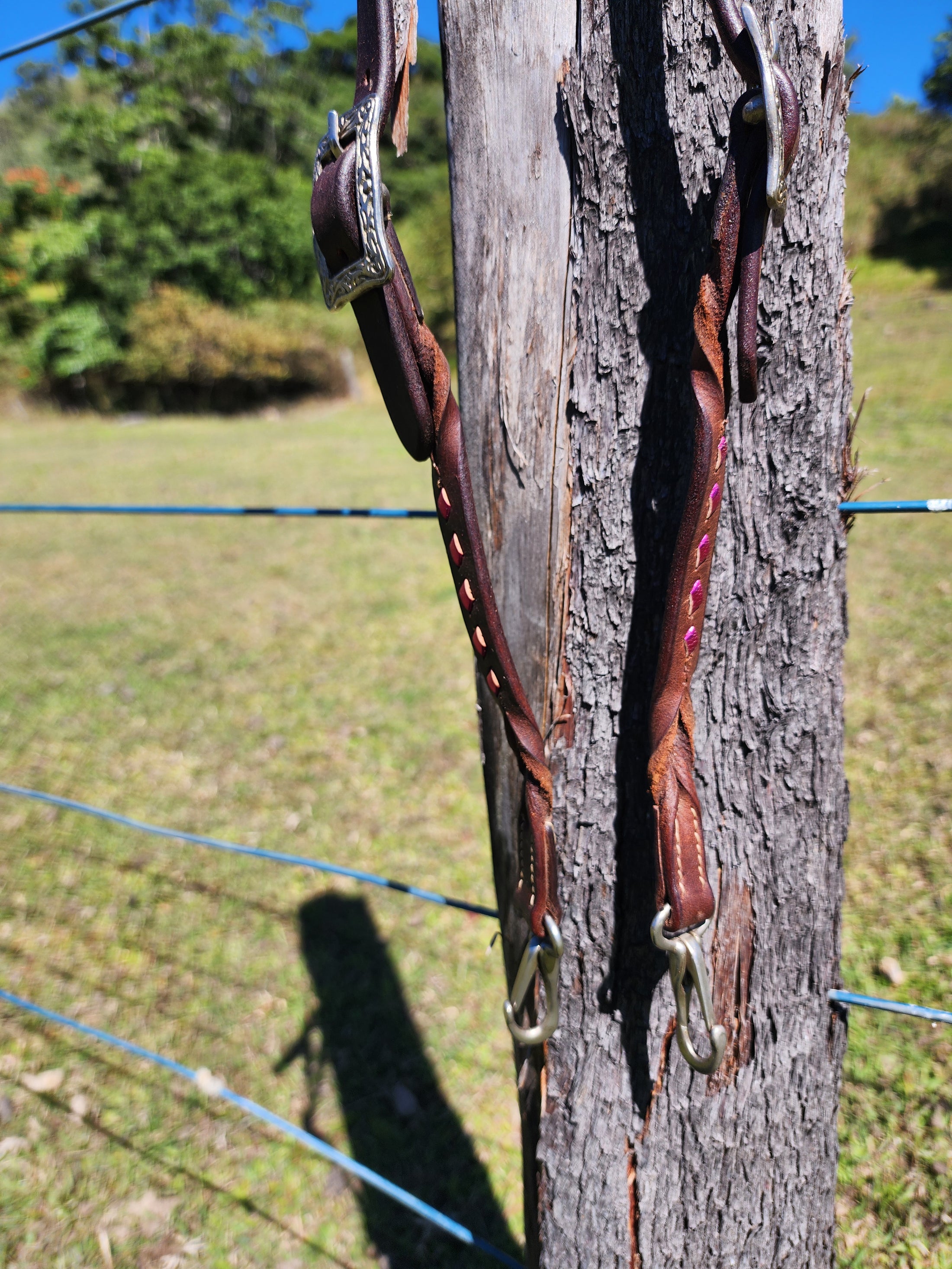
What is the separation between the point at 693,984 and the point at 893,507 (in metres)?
0.55

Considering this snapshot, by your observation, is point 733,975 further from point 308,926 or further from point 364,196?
point 308,926

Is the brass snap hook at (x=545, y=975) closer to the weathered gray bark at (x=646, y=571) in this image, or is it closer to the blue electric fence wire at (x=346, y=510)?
the weathered gray bark at (x=646, y=571)

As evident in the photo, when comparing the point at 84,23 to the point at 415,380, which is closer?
the point at 415,380

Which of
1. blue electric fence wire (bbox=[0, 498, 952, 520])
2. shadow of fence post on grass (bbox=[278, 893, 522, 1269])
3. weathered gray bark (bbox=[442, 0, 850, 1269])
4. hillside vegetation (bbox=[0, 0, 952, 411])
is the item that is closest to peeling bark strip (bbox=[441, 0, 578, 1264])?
weathered gray bark (bbox=[442, 0, 850, 1269])

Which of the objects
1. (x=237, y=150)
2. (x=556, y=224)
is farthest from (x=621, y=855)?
(x=237, y=150)

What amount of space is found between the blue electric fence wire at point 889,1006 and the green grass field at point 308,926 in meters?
0.94

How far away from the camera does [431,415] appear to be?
764mm

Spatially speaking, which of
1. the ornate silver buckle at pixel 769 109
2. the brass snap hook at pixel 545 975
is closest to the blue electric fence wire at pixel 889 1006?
the brass snap hook at pixel 545 975

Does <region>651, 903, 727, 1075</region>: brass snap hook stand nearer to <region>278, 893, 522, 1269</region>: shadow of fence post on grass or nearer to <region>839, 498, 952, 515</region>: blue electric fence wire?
<region>839, 498, 952, 515</region>: blue electric fence wire

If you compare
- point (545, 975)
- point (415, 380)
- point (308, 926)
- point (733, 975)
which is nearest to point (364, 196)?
point (415, 380)

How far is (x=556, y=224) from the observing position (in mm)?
771

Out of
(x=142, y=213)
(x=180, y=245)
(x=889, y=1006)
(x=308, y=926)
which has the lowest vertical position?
(x=308, y=926)

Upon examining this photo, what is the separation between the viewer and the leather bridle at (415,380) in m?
0.66

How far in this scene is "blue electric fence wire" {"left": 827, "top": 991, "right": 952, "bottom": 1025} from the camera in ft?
2.95
